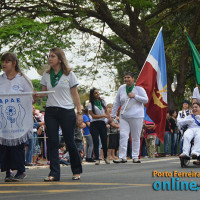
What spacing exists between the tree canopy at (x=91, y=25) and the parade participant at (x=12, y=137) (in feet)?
31.0

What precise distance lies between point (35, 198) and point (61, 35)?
601 inches

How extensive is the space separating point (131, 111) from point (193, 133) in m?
1.84

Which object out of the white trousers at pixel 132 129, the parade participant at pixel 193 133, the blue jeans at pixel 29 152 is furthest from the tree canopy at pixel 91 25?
the parade participant at pixel 193 133

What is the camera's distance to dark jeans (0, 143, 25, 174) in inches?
366

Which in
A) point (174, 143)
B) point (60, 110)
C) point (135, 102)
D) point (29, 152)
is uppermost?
point (135, 102)

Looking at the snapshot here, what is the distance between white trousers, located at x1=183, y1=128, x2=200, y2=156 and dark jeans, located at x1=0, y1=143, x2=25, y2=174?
13.1 feet

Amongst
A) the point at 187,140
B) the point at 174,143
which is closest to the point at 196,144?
the point at 187,140

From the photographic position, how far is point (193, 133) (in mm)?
12672

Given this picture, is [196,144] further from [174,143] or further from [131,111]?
[174,143]

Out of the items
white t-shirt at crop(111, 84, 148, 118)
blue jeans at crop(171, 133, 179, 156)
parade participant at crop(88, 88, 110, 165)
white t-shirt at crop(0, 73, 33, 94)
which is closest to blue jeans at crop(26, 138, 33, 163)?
parade participant at crop(88, 88, 110, 165)

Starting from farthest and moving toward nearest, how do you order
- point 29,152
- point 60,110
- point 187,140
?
point 29,152 < point 187,140 < point 60,110

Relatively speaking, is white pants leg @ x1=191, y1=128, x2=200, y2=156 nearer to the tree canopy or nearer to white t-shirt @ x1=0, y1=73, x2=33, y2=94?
white t-shirt @ x1=0, y1=73, x2=33, y2=94

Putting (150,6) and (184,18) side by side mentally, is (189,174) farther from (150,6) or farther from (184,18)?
(184,18)

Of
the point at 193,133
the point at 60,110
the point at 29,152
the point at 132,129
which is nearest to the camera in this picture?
the point at 60,110
